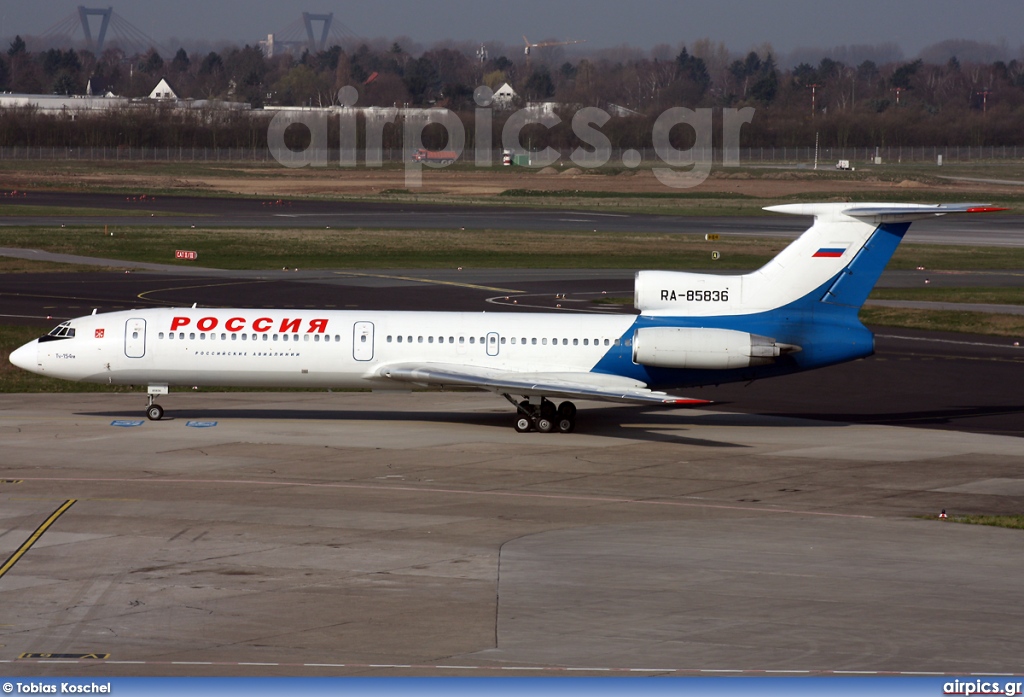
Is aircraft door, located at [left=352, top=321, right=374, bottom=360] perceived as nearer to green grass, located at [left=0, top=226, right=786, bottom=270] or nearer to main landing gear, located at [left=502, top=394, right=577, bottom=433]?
main landing gear, located at [left=502, top=394, right=577, bottom=433]

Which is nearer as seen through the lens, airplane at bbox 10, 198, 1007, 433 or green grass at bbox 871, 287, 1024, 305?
airplane at bbox 10, 198, 1007, 433

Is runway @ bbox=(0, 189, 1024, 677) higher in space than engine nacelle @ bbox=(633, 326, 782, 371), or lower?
lower

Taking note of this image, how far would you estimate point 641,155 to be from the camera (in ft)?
560

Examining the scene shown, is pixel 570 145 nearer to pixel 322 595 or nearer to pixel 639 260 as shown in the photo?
pixel 639 260

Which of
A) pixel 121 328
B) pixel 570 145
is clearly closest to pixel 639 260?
pixel 121 328

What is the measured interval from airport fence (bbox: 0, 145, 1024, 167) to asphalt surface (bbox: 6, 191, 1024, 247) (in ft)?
163

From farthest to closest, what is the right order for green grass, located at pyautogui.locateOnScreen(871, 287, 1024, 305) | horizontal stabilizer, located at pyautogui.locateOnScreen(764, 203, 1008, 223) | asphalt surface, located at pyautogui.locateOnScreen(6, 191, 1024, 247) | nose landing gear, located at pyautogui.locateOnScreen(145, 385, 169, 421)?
asphalt surface, located at pyautogui.locateOnScreen(6, 191, 1024, 247) < green grass, located at pyautogui.locateOnScreen(871, 287, 1024, 305) < nose landing gear, located at pyautogui.locateOnScreen(145, 385, 169, 421) < horizontal stabilizer, located at pyautogui.locateOnScreen(764, 203, 1008, 223)

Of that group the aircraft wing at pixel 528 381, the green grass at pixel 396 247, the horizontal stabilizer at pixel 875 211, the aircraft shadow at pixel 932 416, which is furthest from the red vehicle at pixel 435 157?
the horizontal stabilizer at pixel 875 211

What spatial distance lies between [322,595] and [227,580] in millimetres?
1803

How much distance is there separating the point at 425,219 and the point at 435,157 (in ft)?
253

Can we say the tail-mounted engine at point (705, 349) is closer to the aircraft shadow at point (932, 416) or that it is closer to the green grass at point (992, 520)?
the aircraft shadow at point (932, 416)

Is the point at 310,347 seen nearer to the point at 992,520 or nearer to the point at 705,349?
the point at 705,349

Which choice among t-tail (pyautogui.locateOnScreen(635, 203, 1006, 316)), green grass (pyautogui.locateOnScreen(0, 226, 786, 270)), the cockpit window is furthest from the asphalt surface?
the cockpit window

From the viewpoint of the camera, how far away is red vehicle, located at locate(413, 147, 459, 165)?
175 m
